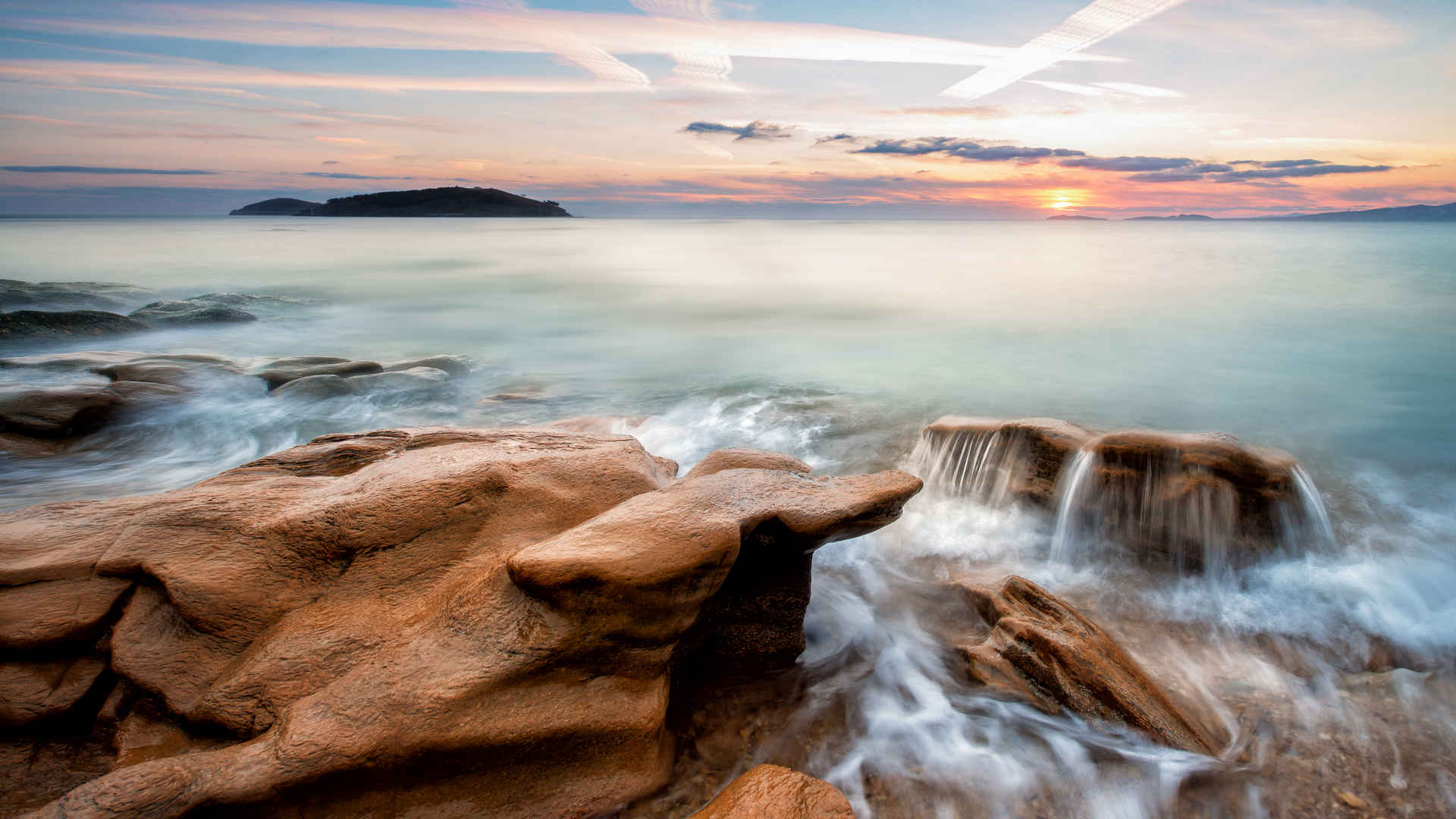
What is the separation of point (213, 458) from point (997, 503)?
866 cm

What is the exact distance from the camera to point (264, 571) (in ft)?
11.7

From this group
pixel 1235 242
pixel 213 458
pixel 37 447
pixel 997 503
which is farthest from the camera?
pixel 1235 242

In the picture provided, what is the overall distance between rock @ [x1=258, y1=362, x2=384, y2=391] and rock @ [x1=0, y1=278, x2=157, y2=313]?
9.48 metres

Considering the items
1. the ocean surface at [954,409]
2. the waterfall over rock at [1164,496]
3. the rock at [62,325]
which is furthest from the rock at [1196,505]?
the rock at [62,325]

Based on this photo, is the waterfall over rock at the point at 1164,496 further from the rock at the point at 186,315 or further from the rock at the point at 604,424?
the rock at the point at 186,315

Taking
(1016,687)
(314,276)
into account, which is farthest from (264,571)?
(314,276)

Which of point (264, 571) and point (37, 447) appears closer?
point (264, 571)

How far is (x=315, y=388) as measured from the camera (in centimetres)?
1055

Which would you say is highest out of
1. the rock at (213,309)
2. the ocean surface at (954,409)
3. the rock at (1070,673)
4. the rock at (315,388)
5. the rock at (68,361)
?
the rock at (68,361)

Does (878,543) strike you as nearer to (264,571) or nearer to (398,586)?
(398,586)

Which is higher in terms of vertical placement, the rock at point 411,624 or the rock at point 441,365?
the rock at point 411,624

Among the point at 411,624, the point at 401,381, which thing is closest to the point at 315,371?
the point at 401,381

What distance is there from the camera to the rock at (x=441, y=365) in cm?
1286

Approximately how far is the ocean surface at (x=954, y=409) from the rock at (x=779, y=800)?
0.75m
